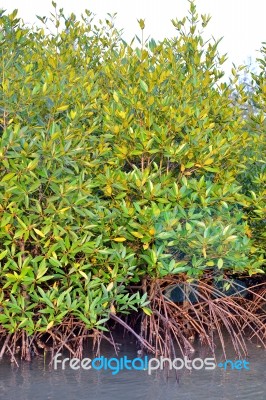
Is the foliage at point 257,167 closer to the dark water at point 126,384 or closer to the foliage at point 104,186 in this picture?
the foliage at point 104,186

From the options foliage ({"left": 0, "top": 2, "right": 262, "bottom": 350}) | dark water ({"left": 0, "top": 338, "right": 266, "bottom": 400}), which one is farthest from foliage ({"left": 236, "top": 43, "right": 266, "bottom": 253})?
dark water ({"left": 0, "top": 338, "right": 266, "bottom": 400})

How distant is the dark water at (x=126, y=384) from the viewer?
538 centimetres

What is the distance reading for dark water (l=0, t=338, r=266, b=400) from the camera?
17.6 ft

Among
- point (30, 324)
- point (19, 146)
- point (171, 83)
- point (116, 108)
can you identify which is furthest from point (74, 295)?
point (171, 83)

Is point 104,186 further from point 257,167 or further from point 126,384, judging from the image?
point 257,167

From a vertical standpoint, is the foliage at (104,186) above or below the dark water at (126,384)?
above

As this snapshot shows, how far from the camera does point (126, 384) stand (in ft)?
18.4

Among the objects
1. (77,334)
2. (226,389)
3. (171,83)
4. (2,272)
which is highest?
(171,83)

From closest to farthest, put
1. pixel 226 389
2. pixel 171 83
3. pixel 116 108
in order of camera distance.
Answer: pixel 226 389
pixel 116 108
pixel 171 83

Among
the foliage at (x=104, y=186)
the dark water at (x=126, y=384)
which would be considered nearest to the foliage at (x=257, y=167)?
the foliage at (x=104, y=186)

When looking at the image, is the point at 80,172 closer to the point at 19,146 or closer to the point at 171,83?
the point at 19,146

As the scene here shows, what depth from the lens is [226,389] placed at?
5.54m

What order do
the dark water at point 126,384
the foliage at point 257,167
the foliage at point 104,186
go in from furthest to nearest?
the foliage at point 257,167
the foliage at point 104,186
the dark water at point 126,384

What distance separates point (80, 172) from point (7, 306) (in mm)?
1190
